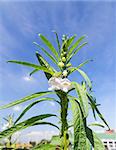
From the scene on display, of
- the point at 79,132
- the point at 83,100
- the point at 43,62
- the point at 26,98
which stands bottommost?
the point at 79,132

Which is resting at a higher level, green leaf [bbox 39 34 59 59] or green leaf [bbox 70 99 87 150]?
green leaf [bbox 39 34 59 59]

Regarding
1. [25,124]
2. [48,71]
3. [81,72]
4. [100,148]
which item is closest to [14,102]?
[25,124]

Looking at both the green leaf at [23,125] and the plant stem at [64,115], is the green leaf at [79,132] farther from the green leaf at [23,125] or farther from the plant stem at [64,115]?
the green leaf at [23,125]

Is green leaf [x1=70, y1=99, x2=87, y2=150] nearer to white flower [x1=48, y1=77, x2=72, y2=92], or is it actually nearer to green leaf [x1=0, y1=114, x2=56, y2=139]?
white flower [x1=48, y1=77, x2=72, y2=92]

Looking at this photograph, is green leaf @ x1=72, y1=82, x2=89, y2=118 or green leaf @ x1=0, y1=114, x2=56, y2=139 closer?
green leaf @ x1=72, y1=82, x2=89, y2=118

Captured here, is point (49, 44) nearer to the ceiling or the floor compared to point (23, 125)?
nearer to the ceiling

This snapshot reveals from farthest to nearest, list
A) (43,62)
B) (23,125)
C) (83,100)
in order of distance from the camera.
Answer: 1. (43,62)
2. (23,125)
3. (83,100)

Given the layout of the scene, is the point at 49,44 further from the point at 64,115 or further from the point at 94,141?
the point at 94,141

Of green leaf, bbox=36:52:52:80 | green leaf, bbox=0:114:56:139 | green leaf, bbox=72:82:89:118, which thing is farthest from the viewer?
green leaf, bbox=36:52:52:80

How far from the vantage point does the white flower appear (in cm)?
135

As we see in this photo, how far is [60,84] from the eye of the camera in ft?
4.46

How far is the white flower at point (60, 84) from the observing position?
4.44 ft

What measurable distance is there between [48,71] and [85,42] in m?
0.26

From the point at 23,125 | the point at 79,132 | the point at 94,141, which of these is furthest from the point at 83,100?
the point at 23,125
